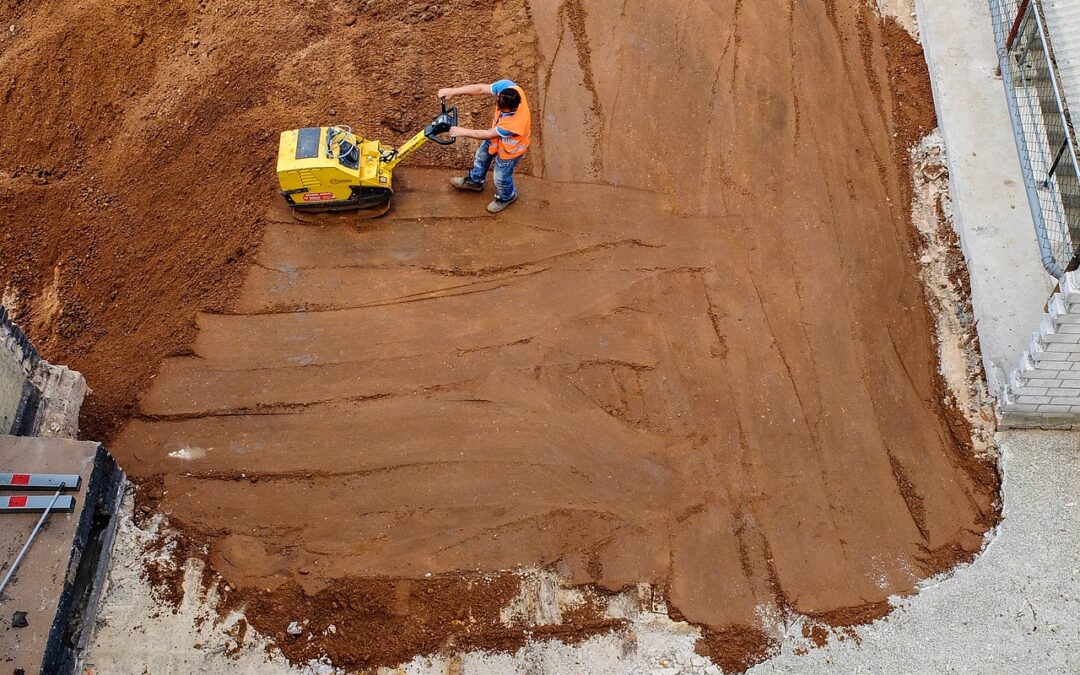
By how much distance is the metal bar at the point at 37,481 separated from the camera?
6.55 meters

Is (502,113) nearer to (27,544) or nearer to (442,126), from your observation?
(442,126)

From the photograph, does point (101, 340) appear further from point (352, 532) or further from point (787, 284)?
point (787, 284)

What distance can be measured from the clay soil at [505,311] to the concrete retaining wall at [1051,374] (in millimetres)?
632

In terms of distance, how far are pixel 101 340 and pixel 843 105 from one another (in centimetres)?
913

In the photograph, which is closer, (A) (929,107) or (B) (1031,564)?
(B) (1031,564)

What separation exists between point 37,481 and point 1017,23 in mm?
11176

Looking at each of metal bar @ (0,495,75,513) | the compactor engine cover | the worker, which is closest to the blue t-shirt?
→ the worker

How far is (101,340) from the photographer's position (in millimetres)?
8375

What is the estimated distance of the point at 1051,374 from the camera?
7336 mm

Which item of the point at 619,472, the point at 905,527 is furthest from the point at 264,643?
the point at 905,527

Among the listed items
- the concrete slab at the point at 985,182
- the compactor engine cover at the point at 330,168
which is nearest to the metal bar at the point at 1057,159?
the concrete slab at the point at 985,182

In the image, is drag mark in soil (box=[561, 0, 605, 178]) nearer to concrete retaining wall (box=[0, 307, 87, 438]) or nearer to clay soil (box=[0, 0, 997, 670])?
clay soil (box=[0, 0, 997, 670])

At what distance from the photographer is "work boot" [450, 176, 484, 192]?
916 centimetres

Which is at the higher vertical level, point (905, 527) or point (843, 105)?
point (843, 105)
